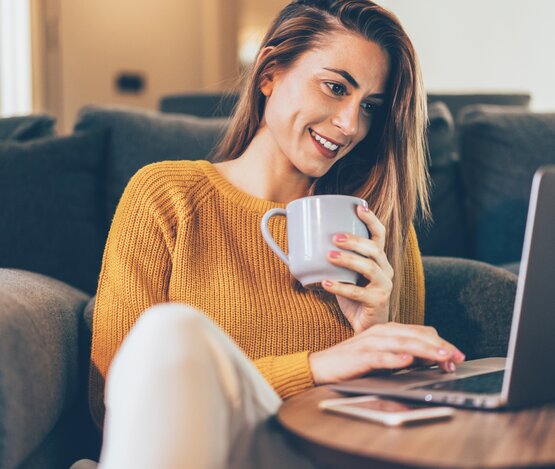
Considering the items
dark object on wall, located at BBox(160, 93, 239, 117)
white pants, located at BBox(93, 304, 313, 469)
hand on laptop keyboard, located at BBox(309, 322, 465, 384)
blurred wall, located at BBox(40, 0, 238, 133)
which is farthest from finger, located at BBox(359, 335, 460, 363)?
blurred wall, located at BBox(40, 0, 238, 133)

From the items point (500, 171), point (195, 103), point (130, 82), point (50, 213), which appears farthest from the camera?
point (130, 82)

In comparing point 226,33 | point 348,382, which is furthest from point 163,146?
point 226,33

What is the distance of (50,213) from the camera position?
1674mm

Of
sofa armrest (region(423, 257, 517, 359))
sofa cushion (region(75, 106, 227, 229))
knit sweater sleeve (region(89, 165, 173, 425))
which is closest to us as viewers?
knit sweater sleeve (region(89, 165, 173, 425))

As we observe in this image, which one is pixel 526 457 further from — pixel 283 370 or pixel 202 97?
pixel 202 97

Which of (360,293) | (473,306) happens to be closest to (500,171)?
(473,306)

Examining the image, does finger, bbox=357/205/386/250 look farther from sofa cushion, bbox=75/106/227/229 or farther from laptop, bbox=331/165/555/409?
sofa cushion, bbox=75/106/227/229

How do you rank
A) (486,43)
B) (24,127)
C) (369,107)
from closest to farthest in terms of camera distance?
(369,107) → (24,127) → (486,43)

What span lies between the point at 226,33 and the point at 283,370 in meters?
3.81

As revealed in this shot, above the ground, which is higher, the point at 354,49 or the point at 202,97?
the point at 354,49

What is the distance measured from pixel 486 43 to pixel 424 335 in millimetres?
2363

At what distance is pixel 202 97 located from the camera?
7.73 ft

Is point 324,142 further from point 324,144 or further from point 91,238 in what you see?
point 91,238

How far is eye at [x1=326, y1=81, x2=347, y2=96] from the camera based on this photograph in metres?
1.32
